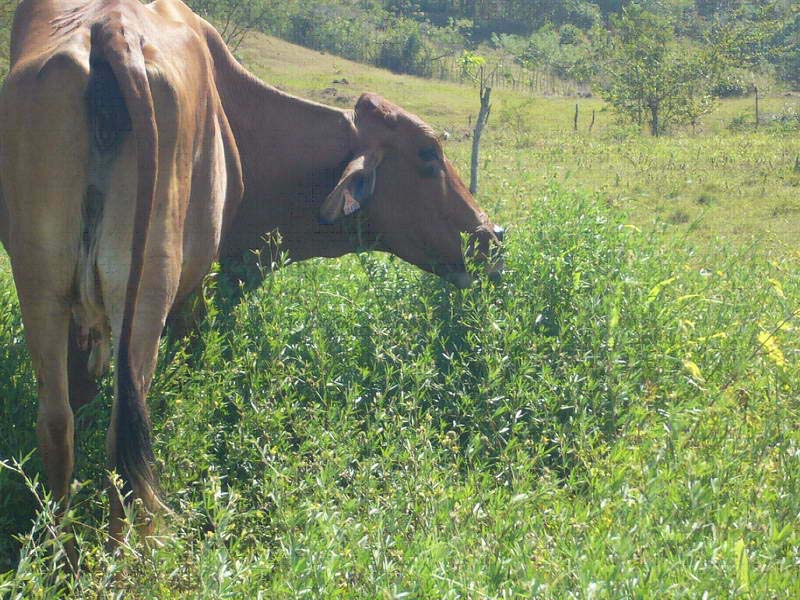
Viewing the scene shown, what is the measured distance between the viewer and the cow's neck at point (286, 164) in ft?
15.9

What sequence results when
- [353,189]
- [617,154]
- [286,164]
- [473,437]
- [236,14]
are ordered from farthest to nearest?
[236,14], [617,154], [286,164], [353,189], [473,437]

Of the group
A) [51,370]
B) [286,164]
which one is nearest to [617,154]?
[286,164]

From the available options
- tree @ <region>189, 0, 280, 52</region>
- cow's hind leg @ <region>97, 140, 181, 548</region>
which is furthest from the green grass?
cow's hind leg @ <region>97, 140, 181, 548</region>

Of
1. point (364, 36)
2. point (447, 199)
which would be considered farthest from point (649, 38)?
point (447, 199)

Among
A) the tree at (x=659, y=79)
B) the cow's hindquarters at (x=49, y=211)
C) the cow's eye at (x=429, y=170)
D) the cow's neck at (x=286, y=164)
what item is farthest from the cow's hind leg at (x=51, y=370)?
the tree at (x=659, y=79)

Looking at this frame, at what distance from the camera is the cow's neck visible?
4.85 meters

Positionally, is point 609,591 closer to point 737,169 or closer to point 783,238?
point 783,238

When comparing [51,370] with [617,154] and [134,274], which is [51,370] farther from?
[617,154]

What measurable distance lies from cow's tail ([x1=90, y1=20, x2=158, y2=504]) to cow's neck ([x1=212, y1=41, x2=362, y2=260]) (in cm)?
172

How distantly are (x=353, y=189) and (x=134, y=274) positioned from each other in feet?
6.44

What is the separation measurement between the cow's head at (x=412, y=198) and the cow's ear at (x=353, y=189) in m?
0.09

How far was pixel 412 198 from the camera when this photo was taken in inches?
200

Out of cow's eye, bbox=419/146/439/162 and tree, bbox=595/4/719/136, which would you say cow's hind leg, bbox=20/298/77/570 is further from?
tree, bbox=595/4/719/136

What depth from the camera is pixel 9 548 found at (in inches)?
129
